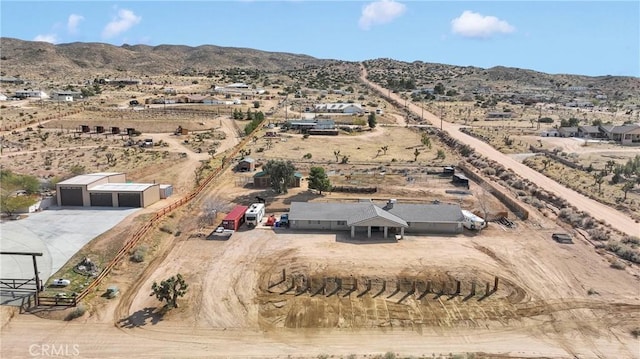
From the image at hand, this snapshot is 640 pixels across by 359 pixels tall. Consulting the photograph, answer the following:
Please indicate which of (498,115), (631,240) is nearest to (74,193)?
(631,240)

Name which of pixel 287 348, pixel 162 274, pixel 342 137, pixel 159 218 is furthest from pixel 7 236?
pixel 342 137

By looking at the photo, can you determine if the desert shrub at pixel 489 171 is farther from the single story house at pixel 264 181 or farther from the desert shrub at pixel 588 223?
the single story house at pixel 264 181

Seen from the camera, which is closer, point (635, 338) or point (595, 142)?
point (635, 338)

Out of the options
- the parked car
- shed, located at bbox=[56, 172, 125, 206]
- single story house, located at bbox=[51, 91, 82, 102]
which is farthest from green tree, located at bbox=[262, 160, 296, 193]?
single story house, located at bbox=[51, 91, 82, 102]

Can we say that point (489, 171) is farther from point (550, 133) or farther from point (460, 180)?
point (550, 133)

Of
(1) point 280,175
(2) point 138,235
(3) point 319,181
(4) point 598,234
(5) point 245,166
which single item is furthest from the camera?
(5) point 245,166

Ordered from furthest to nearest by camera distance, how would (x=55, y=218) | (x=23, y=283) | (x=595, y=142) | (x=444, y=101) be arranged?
(x=444, y=101)
(x=595, y=142)
(x=55, y=218)
(x=23, y=283)

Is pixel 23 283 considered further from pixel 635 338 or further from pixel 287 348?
pixel 635 338
